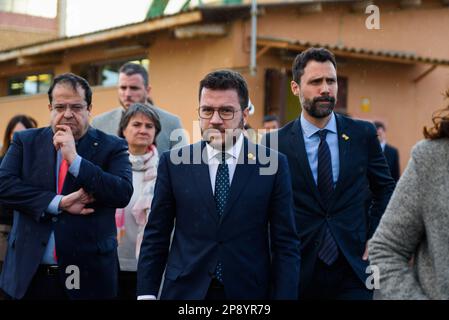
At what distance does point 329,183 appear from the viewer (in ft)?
18.8

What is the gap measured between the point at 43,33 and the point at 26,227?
71.5 feet

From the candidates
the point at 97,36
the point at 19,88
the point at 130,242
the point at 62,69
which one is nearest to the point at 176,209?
the point at 130,242

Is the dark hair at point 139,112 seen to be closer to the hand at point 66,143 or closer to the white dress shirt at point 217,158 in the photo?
the hand at point 66,143

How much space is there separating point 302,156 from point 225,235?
142 cm

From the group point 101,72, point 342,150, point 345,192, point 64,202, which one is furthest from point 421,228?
point 101,72

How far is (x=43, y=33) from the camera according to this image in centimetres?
2638

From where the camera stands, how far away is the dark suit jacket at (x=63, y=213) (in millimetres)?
5359

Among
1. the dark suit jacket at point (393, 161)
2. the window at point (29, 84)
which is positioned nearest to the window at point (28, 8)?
the window at point (29, 84)

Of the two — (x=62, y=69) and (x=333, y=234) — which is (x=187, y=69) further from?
(x=333, y=234)

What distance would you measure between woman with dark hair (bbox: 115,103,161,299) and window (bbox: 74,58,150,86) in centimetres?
1274

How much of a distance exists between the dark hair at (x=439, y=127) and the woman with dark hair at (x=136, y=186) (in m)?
4.13

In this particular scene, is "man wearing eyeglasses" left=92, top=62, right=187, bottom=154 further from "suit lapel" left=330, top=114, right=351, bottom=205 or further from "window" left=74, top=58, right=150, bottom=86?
"window" left=74, top=58, right=150, bottom=86

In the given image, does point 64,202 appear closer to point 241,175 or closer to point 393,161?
point 241,175

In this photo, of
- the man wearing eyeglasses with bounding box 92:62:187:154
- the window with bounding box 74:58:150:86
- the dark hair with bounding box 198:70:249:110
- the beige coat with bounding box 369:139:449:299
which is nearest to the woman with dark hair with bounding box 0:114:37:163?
the man wearing eyeglasses with bounding box 92:62:187:154
